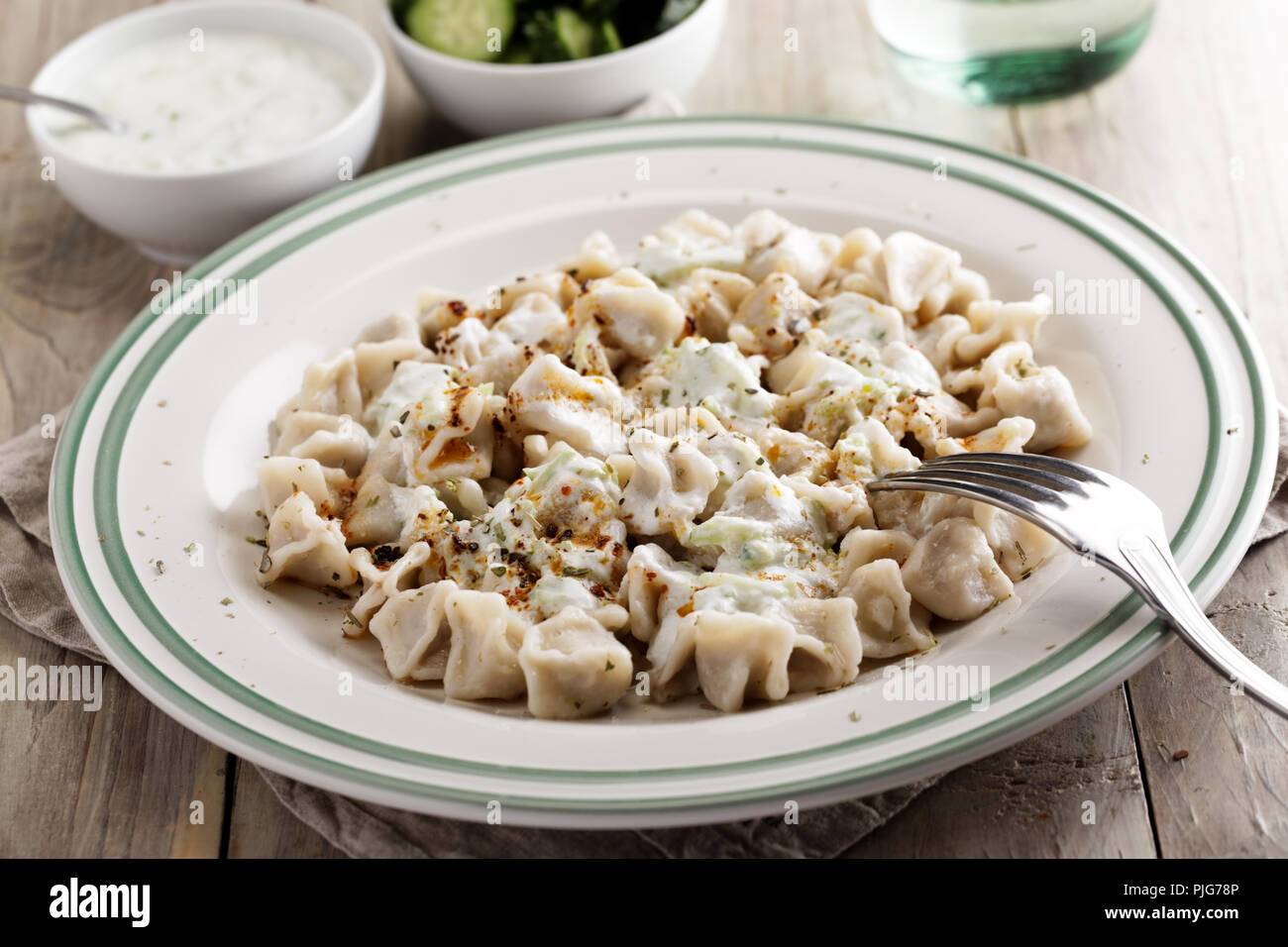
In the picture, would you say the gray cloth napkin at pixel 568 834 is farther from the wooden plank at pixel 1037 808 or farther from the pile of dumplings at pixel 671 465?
the pile of dumplings at pixel 671 465

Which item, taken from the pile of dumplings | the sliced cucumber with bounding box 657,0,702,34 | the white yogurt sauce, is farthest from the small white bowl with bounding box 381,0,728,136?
the pile of dumplings

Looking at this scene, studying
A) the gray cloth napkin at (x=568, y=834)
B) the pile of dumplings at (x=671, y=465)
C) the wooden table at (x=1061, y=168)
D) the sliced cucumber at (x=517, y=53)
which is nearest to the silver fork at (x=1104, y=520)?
the pile of dumplings at (x=671, y=465)

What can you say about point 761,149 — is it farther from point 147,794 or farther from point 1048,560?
point 147,794

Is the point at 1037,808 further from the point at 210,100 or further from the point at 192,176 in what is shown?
the point at 210,100

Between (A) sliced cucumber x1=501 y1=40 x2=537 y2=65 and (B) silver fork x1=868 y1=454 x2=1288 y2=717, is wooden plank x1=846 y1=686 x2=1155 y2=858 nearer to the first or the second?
(B) silver fork x1=868 y1=454 x2=1288 y2=717

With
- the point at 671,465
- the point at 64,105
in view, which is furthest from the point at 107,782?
the point at 64,105

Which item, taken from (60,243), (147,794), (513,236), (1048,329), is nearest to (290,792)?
(147,794)
